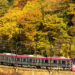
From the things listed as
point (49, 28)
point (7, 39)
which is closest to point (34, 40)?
point (49, 28)

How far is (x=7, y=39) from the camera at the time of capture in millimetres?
12711

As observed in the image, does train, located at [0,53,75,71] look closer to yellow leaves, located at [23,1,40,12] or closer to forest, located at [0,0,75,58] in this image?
forest, located at [0,0,75,58]

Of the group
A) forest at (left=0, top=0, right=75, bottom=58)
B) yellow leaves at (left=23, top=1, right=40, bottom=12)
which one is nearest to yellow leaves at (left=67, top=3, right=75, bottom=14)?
forest at (left=0, top=0, right=75, bottom=58)

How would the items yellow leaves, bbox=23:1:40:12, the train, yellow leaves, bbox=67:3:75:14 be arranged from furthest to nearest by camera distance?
1. yellow leaves, bbox=23:1:40:12
2. yellow leaves, bbox=67:3:75:14
3. the train

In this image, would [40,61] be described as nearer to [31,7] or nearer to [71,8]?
[71,8]

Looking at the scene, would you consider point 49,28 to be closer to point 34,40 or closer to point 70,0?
point 34,40

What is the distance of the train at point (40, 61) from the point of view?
395 inches

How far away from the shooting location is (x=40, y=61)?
10812 mm

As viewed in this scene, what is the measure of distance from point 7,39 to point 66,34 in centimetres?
475

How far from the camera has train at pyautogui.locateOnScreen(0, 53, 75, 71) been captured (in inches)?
395

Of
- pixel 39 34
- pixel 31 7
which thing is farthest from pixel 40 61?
pixel 31 7

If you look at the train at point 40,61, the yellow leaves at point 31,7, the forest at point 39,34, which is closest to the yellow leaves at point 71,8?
the forest at point 39,34

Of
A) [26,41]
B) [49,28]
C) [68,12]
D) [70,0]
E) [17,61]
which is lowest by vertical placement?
[17,61]

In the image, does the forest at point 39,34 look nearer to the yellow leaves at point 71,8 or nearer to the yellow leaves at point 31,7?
the yellow leaves at point 71,8
